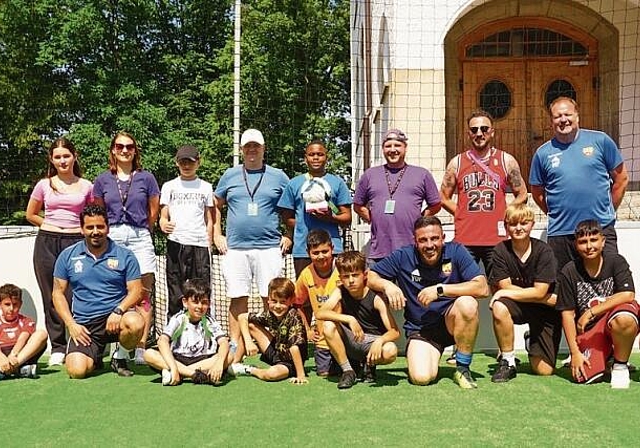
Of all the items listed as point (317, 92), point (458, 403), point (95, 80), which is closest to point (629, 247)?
point (458, 403)

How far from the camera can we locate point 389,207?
→ 579 centimetres

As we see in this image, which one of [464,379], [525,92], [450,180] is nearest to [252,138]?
[450,180]

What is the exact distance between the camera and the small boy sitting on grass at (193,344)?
5.28 m

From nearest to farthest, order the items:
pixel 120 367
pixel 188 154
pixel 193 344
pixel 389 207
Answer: pixel 193 344 → pixel 120 367 → pixel 389 207 → pixel 188 154

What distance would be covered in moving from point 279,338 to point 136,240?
4.72 feet

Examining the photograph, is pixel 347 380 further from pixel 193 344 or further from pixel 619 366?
pixel 619 366

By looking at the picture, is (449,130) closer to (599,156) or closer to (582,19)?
(582,19)

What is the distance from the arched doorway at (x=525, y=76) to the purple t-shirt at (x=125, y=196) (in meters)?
6.12

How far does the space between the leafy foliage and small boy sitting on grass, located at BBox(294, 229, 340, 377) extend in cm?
1475

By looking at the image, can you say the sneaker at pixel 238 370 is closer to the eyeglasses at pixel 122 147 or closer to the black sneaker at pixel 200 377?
the black sneaker at pixel 200 377

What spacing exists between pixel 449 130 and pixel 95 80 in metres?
15.3

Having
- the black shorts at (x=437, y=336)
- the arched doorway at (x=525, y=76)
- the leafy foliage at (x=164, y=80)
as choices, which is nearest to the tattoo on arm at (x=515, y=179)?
the black shorts at (x=437, y=336)

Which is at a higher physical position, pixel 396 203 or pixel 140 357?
pixel 396 203

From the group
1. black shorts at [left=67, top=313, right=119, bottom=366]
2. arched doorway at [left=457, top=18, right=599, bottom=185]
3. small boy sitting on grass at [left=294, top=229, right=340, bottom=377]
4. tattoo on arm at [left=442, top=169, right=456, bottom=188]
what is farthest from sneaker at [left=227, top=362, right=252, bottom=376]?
arched doorway at [left=457, top=18, right=599, bottom=185]
